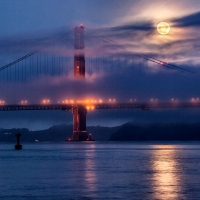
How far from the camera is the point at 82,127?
349ft

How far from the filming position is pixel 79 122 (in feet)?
346

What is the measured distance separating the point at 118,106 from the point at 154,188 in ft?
235

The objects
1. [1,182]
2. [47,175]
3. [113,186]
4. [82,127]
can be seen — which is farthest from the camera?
[82,127]

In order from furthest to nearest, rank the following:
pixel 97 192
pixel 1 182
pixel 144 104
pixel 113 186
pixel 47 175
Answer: pixel 144 104 < pixel 47 175 < pixel 1 182 < pixel 113 186 < pixel 97 192

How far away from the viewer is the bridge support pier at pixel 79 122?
10300 centimetres

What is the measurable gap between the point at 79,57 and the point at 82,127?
12285mm

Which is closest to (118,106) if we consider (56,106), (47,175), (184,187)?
(56,106)

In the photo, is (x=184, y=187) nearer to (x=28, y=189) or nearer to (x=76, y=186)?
(x=76, y=186)

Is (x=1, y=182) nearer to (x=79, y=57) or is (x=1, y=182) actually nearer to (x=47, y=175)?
(x=47, y=175)

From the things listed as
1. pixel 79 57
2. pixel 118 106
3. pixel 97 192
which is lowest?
pixel 97 192

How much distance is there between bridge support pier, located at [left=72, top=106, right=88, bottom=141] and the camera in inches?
4055

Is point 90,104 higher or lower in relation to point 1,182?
higher

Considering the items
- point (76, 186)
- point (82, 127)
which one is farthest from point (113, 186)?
point (82, 127)

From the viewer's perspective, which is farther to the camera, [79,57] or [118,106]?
[79,57]
